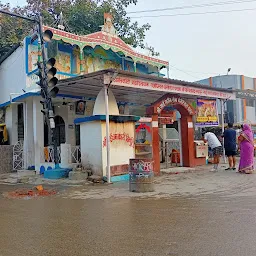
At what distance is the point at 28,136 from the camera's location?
15953 millimetres

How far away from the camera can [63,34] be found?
51.4 ft

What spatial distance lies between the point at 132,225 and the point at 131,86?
7.20m

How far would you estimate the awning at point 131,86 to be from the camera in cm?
1172

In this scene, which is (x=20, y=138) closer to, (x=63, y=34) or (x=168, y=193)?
(x=63, y=34)

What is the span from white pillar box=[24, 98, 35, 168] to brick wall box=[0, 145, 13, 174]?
3.72ft

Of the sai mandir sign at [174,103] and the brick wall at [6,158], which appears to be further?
the brick wall at [6,158]

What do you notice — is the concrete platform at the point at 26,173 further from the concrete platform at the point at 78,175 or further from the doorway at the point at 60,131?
the concrete platform at the point at 78,175

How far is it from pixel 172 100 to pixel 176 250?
423 inches

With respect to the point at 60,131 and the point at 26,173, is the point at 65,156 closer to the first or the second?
the point at 26,173

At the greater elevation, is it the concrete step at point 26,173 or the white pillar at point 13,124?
the white pillar at point 13,124

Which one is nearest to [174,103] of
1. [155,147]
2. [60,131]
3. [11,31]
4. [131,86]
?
[155,147]

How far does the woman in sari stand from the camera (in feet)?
41.1

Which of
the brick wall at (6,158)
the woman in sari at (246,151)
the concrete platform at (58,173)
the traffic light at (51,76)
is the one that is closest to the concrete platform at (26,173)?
the brick wall at (6,158)

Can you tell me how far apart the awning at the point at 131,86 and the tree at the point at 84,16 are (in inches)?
350
